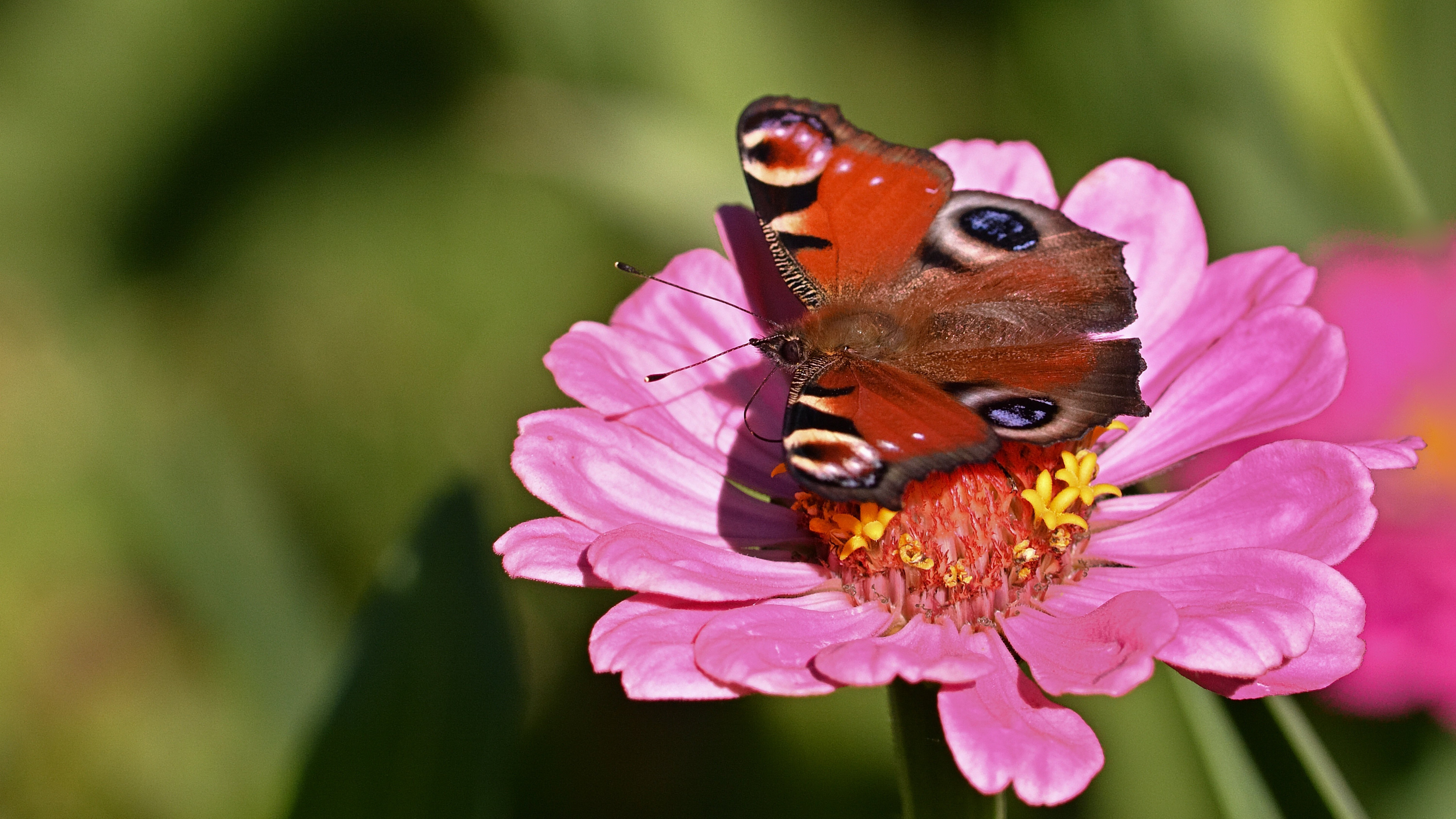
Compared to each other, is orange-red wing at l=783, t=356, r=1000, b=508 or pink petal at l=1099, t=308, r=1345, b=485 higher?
orange-red wing at l=783, t=356, r=1000, b=508

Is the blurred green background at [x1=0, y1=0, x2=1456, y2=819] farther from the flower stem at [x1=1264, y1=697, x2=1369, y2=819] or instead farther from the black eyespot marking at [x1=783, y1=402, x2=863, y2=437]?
the black eyespot marking at [x1=783, y1=402, x2=863, y2=437]

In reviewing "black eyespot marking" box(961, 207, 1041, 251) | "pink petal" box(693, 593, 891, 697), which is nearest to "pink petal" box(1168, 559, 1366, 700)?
"pink petal" box(693, 593, 891, 697)

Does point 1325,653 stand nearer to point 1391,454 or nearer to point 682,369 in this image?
point 1391,454

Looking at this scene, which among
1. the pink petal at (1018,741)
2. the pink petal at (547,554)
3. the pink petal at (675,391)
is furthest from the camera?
the pink petal at (675,391)

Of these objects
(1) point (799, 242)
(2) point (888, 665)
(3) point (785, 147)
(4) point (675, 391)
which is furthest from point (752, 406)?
(2) point (888, 665)

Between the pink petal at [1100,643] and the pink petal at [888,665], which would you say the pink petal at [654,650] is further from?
the pink petal at [1100,643]

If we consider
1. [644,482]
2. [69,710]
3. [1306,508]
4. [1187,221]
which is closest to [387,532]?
[69,710]

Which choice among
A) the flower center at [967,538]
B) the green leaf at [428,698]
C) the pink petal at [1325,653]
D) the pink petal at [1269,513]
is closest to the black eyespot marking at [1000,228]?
the flower center at [967,538]
